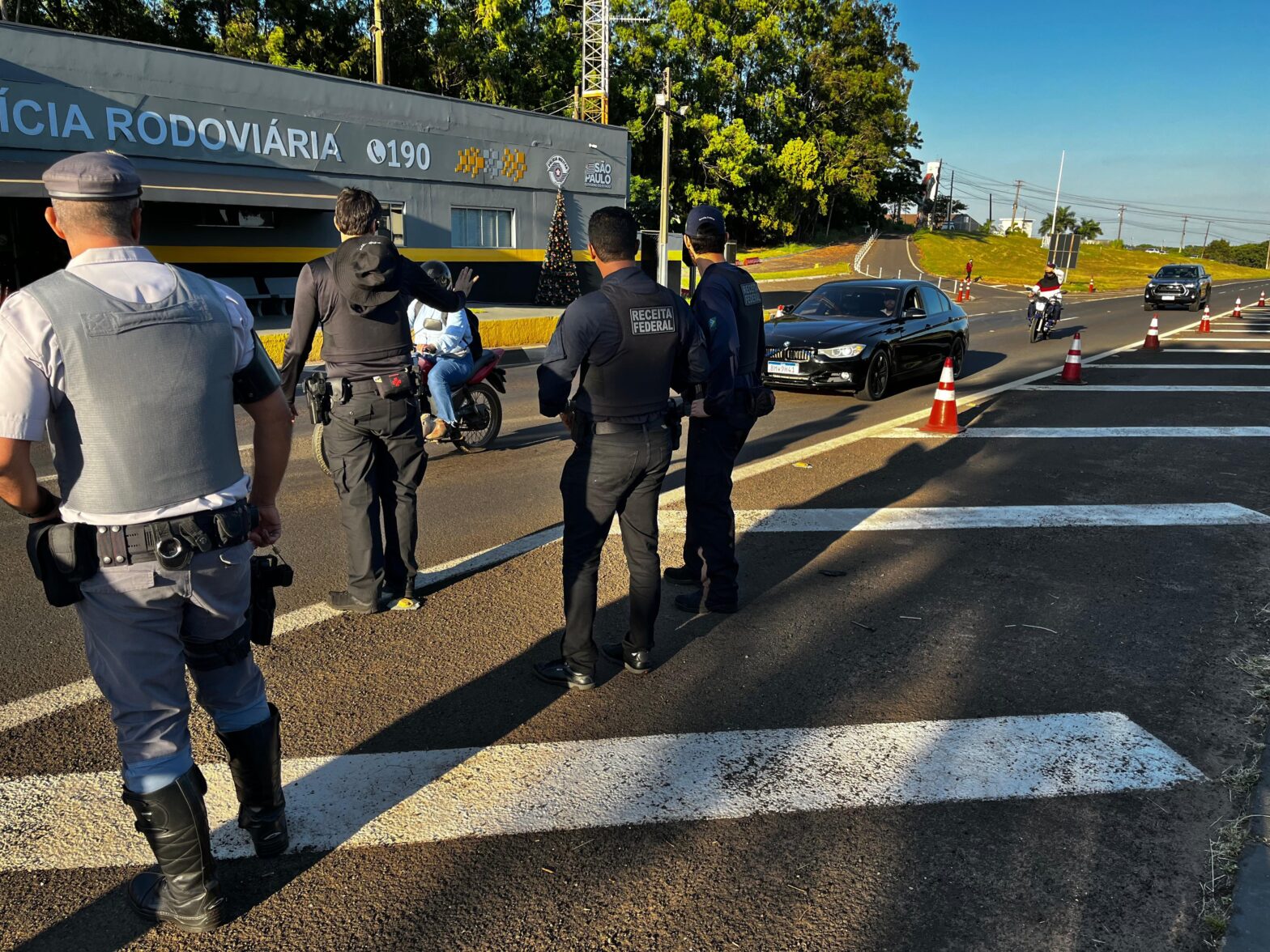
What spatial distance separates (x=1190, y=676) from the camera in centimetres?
421

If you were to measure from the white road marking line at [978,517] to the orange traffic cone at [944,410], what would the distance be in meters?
2.82

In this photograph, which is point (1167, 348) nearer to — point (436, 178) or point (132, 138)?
point (436, 178)

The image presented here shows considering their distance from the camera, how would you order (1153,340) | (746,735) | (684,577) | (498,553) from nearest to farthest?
(746,735) → (684,577) → (498,553) → (1153,340)

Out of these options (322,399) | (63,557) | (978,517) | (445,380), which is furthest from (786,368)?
(63,557)

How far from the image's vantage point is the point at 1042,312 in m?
20.3

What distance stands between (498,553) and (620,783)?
2663 millimetres

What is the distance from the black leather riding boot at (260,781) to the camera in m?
2.71

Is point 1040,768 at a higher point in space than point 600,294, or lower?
lower

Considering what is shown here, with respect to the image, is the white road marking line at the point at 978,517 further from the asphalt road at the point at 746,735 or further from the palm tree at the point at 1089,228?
the palm tree at the point at 1089,228

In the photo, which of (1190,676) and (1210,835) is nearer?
(1210,835)

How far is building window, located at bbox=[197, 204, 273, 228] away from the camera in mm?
20609

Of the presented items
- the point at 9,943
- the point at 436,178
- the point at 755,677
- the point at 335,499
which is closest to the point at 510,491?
the point at 335,499

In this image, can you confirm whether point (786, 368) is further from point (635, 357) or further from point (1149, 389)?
point (635, 357)

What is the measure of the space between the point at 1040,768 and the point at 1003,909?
0.88 m
